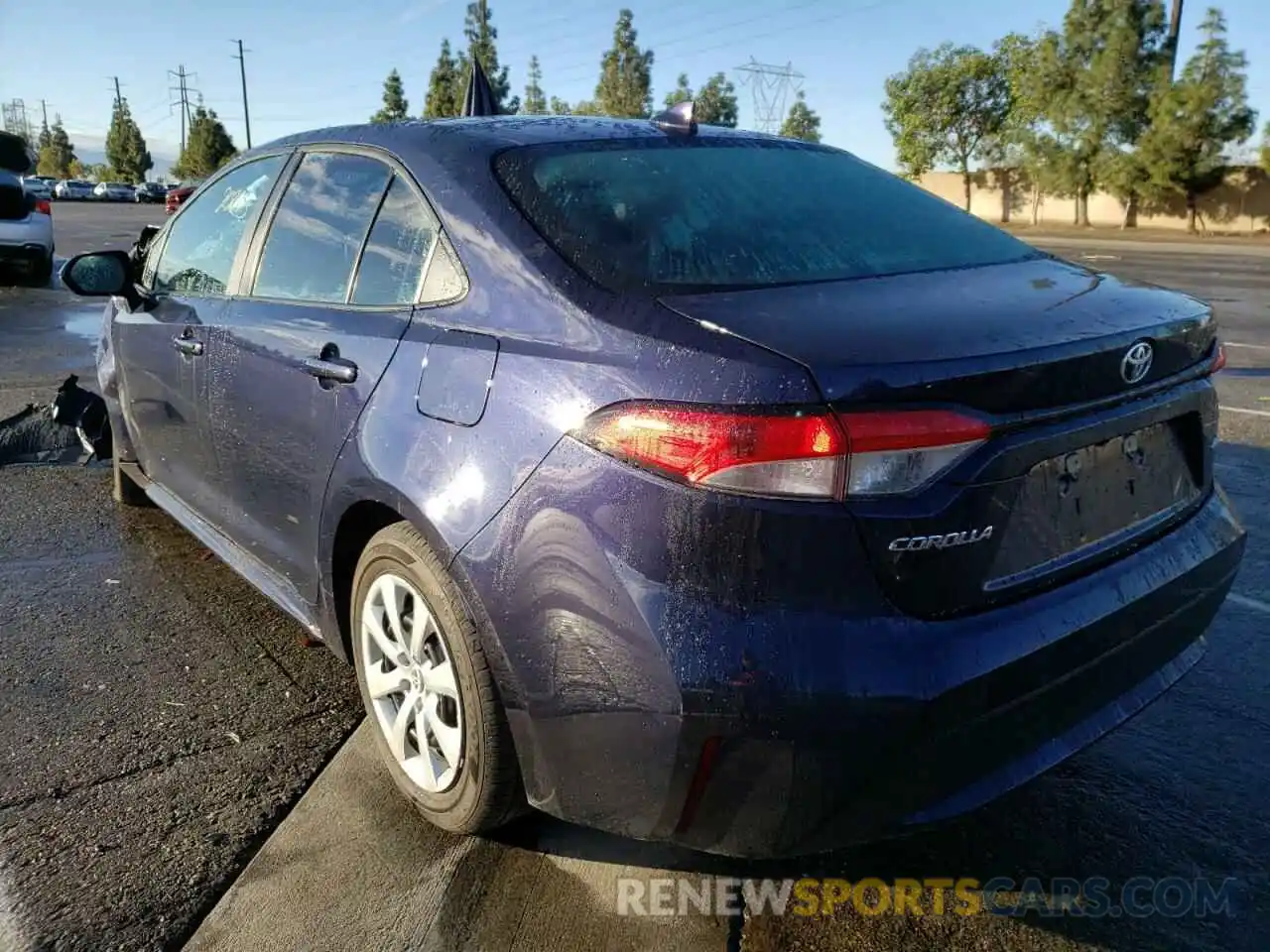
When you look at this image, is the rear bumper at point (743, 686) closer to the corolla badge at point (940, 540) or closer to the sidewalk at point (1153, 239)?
the corolla badge at point (940, 540)

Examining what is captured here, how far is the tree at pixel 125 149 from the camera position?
305ft

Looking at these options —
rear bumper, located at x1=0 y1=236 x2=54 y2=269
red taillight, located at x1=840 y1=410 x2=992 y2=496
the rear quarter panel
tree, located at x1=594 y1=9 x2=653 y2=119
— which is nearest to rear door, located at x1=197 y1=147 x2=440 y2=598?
the rear quarter panel

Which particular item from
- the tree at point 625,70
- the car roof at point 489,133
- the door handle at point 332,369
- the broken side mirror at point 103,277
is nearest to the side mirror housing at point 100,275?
the broken side mirror at point 103,277

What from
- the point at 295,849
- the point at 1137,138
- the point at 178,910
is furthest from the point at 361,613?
the point at 1137,138

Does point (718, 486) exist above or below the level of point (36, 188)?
below

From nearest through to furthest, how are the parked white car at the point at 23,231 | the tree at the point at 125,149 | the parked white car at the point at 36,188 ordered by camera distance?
the parked white car at the point at 23,231 < the parked white car at the point at 36,188 < the tree at the point at 125,149

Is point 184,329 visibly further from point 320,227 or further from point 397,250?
point 397,250

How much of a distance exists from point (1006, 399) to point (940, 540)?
30cm

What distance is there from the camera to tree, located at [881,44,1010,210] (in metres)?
53.7

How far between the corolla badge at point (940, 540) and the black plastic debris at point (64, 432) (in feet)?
17.6

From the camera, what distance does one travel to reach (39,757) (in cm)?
289

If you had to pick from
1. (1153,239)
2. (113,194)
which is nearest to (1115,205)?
(1153,239)

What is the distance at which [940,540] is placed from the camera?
6.23 feet

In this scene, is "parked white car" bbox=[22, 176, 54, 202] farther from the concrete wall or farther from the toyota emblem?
the concrete wall
